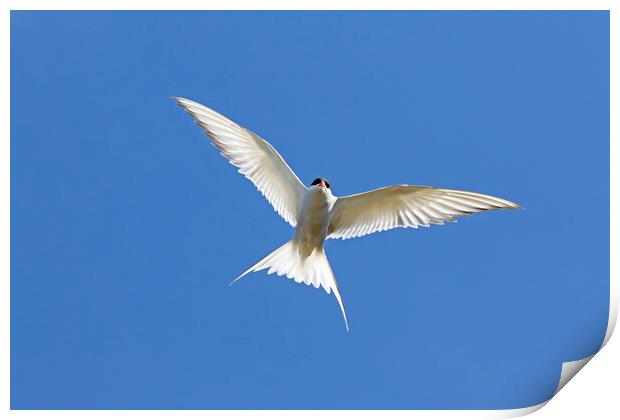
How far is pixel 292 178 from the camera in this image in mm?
4062

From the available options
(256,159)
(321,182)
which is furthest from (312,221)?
(256,159)

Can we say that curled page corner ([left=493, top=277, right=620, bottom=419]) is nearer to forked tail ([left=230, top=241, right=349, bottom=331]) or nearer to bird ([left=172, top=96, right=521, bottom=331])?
bird ([left=172, top=96, right=521, bottom=331])

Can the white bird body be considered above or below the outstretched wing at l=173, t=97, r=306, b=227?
below

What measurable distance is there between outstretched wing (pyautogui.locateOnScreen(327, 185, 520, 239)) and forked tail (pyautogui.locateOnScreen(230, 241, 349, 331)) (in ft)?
0.40

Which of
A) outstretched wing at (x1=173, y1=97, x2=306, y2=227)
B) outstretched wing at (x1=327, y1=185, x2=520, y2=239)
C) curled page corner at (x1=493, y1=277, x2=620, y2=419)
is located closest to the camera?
curled page corner at (x1=493, y1=277, x2=620, y2=419)

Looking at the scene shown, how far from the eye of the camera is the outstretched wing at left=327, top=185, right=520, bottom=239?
3852 mm

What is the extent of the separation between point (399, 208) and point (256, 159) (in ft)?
2.01

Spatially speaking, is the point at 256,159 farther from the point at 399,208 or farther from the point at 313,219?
the point at 399,208

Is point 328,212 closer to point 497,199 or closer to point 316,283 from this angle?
point 316,283

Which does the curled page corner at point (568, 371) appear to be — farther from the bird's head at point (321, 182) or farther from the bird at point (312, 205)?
the bird's head at point (321, 182)

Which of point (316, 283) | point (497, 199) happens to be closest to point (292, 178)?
point (316, 283)

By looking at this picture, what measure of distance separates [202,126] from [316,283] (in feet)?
2.58

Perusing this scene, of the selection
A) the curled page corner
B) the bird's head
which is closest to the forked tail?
the bird's head

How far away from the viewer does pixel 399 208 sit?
13.4ft
